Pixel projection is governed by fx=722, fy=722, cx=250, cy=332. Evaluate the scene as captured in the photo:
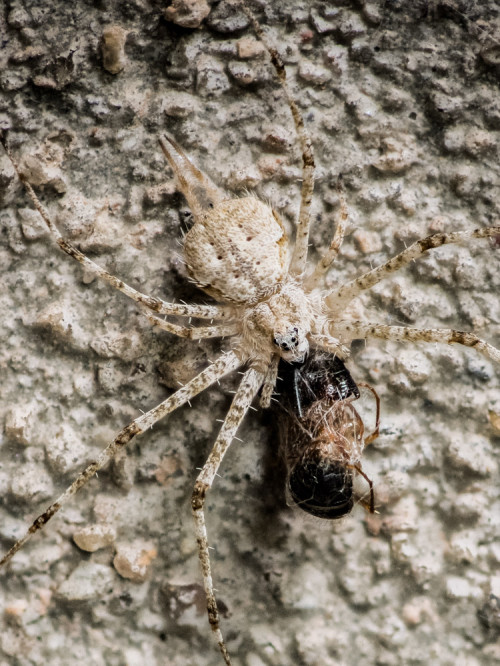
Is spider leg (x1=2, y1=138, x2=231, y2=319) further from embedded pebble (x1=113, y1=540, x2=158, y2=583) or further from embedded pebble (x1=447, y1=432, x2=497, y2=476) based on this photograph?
embedded pebble (x1=447, y1=432, x2=497, y2=476)

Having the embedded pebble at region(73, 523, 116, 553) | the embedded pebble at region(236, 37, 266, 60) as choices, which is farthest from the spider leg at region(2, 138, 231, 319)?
the embedded pebble at region(236, 37, 266, 60)

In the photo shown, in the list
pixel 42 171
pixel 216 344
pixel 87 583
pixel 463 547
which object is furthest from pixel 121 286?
pixel 463 547

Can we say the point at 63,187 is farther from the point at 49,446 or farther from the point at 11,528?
the point at 11,528

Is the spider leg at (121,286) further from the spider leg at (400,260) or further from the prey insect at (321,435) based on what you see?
the spider leg at (400,260)

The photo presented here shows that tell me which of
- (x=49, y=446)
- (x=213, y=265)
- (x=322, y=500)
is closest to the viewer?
(x=322, y=500)

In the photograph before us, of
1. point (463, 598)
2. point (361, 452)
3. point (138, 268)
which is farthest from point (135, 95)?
point (463, 598)
